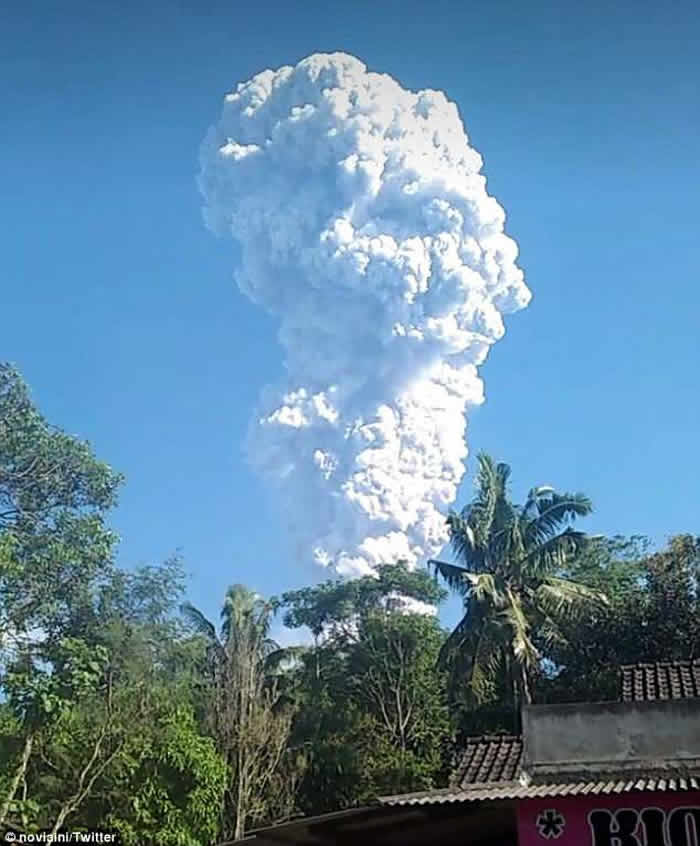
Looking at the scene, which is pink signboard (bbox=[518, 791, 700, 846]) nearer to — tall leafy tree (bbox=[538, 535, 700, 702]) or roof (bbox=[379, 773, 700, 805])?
roof (bbox=[379, 773, 700, 805])

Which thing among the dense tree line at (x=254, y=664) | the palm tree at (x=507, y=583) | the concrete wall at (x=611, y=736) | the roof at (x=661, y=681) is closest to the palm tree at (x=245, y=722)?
the dense tree line at (x=254, y=664)

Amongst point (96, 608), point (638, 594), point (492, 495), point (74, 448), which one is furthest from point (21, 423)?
point (638, 594)

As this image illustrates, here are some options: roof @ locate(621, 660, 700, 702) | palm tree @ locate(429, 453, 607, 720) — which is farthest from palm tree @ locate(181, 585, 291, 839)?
roof @ locate(621, 660, 700, 702)

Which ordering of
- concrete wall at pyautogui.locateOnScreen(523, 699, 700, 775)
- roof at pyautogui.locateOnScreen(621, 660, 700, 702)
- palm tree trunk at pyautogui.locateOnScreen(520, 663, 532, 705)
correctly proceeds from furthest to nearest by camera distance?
palm tree trunk at pyautogui.locateOnScreen(520, 663, 532, 705)
roof at pyautogui.locateOnScreen(621, 660, 700, 702)
concrete wall at pyautogui.locateOnScreen(523, 699, 700, 775)

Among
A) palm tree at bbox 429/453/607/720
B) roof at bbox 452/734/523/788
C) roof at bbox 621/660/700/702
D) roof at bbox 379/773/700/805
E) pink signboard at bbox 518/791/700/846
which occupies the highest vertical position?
palm tree at bbox 429/453/607/720

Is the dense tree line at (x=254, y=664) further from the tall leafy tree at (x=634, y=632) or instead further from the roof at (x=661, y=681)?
the roof at (x=661, y=681)

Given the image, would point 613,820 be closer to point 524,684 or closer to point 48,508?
point 524,684
